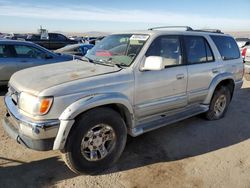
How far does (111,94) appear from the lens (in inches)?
135

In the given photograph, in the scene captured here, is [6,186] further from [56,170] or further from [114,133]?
[114,133]

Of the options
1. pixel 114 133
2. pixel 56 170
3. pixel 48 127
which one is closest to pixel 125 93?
pixel 114 133

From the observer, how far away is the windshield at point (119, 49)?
4.00 m

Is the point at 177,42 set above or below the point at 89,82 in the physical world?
above

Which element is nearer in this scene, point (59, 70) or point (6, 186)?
point (6, 186)

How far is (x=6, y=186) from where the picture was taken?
3188mm

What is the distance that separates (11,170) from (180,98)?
9.32 feet

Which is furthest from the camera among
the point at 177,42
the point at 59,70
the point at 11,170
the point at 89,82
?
the point at 177,42

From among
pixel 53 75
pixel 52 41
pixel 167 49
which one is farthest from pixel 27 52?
pixel 52 41

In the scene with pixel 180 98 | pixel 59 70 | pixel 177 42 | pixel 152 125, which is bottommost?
pixel 152 125

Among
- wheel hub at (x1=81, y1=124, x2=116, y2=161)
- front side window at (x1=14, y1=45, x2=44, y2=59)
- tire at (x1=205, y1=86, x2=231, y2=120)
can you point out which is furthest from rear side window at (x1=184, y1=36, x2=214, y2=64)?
front side window at (x1=14, y1=45, x2=44, y2=59)

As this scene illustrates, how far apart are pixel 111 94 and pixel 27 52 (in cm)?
540

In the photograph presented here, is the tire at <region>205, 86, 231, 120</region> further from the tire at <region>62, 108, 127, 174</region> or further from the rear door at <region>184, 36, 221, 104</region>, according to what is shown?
the tire at <region>62, 108, 127, 174</region>

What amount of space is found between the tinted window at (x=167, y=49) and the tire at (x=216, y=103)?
157cm
